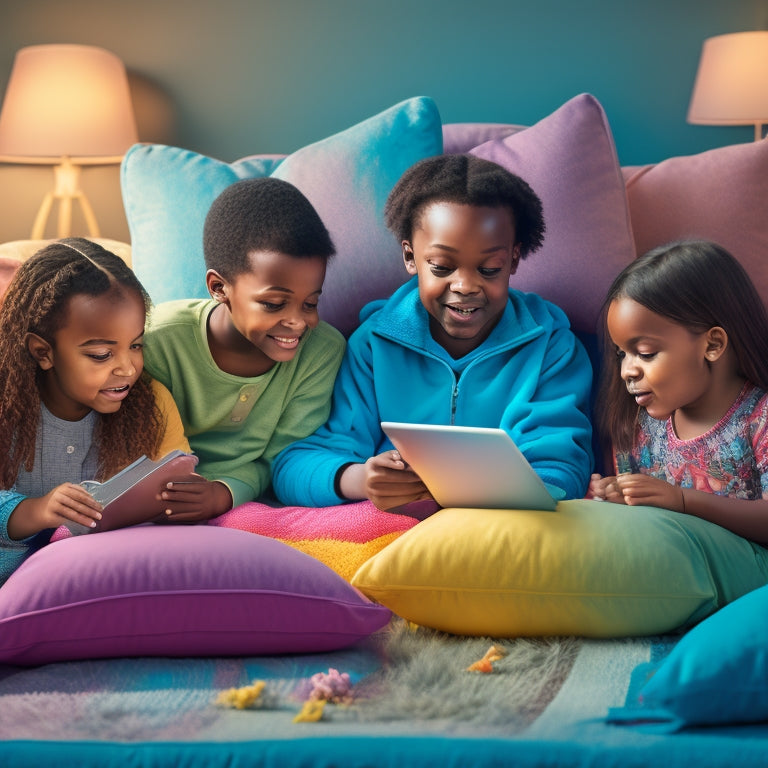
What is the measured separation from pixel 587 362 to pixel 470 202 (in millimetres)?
332

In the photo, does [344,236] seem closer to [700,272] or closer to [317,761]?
[700,272]

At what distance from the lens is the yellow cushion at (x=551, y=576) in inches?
44.1

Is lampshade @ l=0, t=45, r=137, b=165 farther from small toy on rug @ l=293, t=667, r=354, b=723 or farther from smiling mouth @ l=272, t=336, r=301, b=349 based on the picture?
small toy on rug @ l=293, t=667, r=354, b=723

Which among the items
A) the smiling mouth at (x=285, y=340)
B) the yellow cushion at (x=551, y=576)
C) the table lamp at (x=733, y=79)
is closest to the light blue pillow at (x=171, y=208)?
the smiling mouth at (x=285, y=340)

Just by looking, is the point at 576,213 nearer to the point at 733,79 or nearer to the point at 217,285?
the point at 217,285

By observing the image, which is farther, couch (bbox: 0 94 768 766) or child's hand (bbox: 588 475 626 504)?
child's hand (bbox: 588 475 626 504)

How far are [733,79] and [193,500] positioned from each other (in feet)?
7.22

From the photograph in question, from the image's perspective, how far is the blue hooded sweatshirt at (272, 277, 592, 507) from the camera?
1.59 m

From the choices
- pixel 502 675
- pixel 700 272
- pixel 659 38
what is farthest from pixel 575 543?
pixel 659 38

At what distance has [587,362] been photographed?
1676mm

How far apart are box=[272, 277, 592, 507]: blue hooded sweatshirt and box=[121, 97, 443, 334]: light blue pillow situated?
0.33 ft

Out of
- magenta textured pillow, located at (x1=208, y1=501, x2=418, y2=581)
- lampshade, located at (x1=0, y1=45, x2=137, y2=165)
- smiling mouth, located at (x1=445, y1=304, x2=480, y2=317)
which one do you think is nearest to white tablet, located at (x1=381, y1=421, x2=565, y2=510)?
magenta textured pillow, located at (x1=208, y1=501, x2=418, y2=581)

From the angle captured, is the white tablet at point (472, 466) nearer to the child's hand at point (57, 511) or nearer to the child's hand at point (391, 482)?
the child's hand at point (391, 482)

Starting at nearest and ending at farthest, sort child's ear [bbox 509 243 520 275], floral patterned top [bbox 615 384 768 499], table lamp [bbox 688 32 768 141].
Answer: floral patterned top [bbox 615 384 768 499]
child's ear [bbox 509 243 520 275]
table lamp [bbox 688 32 768 141]
